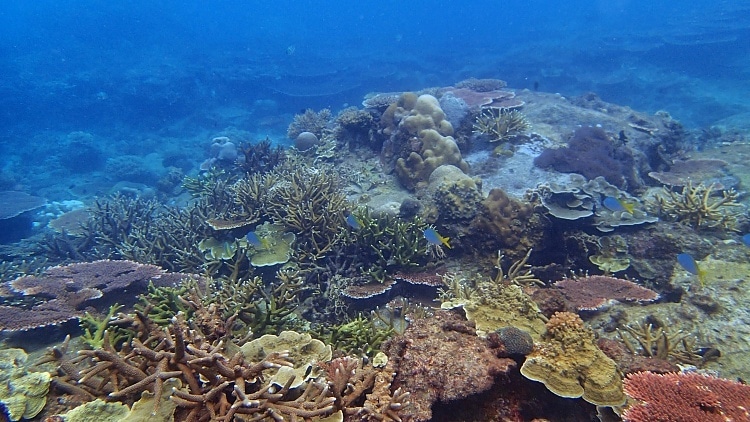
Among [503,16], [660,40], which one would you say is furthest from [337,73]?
[503,16]

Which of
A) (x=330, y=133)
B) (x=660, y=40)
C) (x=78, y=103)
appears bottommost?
(x=660, y=40)

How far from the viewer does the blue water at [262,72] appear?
22.7m

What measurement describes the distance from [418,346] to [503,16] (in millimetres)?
61639

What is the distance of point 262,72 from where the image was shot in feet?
91.0

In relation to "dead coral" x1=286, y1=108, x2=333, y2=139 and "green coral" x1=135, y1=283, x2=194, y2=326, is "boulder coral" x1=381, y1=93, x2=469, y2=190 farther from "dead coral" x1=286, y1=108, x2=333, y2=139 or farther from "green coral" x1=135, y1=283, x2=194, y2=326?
"green coral" x1=135, y1=283, x2=194, y2=326

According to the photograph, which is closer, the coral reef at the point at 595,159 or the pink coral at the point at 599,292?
the pink coral at the point at 599,292

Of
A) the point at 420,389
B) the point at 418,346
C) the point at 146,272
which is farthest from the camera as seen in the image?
the point at 146,272

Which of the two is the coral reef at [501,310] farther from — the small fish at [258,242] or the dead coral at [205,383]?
the small fish at [258,242]

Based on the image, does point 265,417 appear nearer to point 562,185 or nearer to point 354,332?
point 354,332

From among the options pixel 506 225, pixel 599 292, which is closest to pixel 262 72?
pixel 506 225

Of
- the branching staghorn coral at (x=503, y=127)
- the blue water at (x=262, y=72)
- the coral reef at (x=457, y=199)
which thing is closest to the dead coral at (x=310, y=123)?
the branching staghorn coral at (x=503, y=127)

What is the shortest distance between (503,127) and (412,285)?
17.7 ft

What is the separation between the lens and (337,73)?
91.4 feet

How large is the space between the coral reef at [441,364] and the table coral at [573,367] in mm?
230
